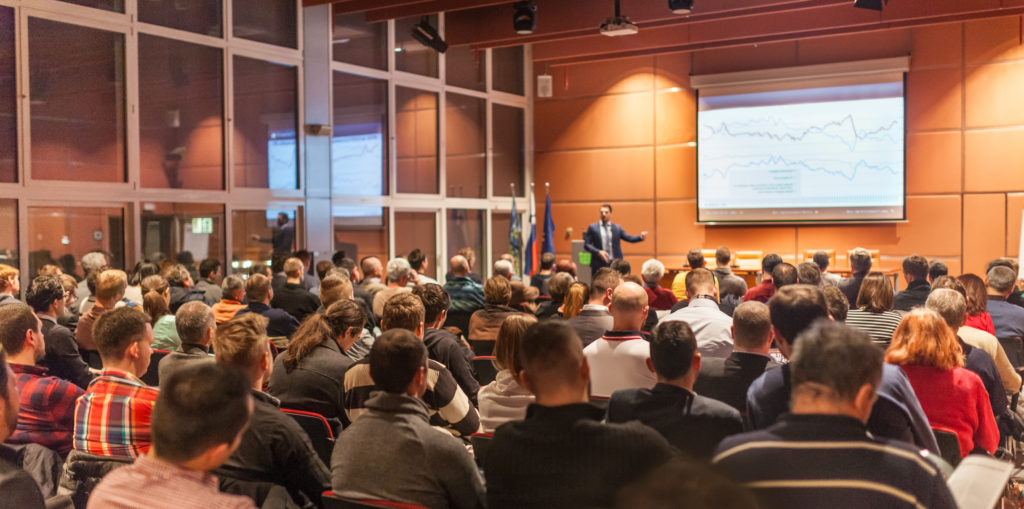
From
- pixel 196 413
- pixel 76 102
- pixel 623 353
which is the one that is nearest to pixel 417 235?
pixel 76 102

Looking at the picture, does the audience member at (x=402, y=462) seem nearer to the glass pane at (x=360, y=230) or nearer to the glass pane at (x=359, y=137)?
the glass pane at (x=360, y=230)

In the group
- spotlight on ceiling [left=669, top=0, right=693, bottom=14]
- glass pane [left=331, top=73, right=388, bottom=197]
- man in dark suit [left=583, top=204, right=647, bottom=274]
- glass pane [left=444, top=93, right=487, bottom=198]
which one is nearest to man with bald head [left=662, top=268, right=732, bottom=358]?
spotlight on ceiling [left=669, top=0, right=693, bottom=14]

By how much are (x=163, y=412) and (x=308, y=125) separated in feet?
27.9

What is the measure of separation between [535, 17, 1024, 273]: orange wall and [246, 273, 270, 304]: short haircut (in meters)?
8.10

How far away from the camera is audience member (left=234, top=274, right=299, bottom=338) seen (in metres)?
5.31

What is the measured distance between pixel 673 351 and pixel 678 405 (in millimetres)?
168

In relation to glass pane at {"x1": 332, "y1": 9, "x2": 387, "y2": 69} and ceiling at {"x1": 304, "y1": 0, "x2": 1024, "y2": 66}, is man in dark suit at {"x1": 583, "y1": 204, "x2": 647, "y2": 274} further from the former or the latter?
glass pane at {"x1": 332, "y1": 9, "x2": 387, "y2": 69}

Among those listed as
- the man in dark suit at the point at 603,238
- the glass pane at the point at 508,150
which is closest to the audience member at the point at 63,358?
the man in dark suit at the point at 603,238

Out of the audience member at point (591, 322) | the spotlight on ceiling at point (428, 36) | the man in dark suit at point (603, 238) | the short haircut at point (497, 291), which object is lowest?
the audience member at point (591, 322)

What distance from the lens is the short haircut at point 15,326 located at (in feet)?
10.3

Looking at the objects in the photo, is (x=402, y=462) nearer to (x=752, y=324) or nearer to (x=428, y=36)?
(x=752, y=324)

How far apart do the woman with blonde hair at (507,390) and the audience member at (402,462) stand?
0.99 m

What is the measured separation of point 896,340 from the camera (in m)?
3.12

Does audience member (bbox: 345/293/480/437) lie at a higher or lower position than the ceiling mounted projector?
lower
